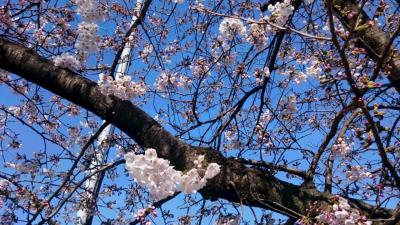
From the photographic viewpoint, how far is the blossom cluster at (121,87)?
300cm

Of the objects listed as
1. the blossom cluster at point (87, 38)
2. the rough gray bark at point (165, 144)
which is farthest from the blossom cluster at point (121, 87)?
the blossom cluster at point (87, 38)

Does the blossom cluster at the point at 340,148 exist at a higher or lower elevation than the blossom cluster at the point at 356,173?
higher

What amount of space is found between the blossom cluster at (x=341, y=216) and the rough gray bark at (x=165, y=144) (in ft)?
0.79

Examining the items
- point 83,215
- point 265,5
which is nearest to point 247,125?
point 265,5

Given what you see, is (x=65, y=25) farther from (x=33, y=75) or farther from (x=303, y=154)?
(x=303, y=154)

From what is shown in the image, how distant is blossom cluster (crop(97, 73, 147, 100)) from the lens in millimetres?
3004

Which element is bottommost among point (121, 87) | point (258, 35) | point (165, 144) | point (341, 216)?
point (341, 216)

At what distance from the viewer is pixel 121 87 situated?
3.08m

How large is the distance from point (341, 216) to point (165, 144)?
3.39 feet

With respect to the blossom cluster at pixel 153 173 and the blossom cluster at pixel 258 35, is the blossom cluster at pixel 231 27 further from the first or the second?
the blossom cluster at pixel 153 173

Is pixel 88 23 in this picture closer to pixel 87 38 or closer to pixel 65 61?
pixel 87 38

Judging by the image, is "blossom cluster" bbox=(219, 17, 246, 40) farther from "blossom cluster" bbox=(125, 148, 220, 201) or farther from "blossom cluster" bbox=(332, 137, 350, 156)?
"blossom cluster" bbox=(125, 148, 220, 201)

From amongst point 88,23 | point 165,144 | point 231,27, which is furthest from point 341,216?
point 88,23

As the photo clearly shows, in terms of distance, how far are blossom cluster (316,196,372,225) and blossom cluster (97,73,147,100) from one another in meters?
1.44
